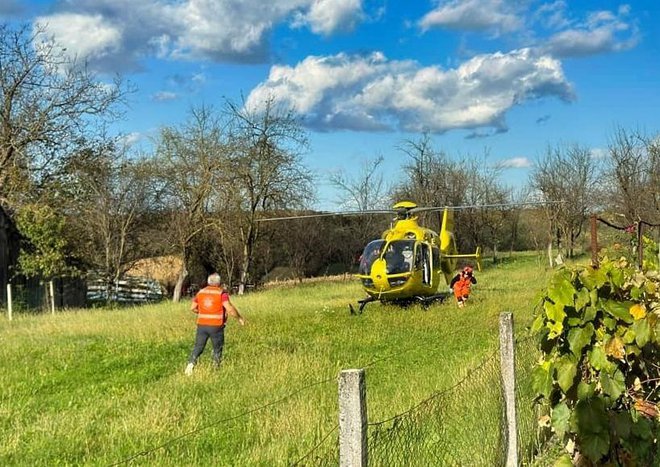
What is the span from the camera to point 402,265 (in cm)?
1922

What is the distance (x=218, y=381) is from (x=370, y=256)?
10.7 m

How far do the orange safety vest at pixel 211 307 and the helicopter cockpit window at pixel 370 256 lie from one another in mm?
8336

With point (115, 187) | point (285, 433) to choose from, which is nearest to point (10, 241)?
point (115, 187)

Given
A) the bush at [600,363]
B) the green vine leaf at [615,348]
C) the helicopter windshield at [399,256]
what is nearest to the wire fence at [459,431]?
the bush at [600,363]

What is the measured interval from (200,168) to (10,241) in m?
9.27

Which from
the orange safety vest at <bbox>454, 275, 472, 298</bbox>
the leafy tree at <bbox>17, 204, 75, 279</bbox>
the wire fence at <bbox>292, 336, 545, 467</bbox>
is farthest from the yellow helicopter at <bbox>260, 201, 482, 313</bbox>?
the wire fence at <bbox>292, 336, 545, 467</bbox>

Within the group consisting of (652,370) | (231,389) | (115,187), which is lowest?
(231,389)

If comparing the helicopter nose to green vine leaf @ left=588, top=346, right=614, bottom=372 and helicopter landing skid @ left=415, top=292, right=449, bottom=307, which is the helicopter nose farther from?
green vine leaf @ left=588, top=346, right=614, bottom=372

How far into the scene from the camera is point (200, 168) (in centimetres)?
3284

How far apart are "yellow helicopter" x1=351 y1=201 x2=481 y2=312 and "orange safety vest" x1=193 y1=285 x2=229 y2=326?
294 inches

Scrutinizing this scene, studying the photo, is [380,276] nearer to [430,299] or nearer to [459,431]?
[430,299]

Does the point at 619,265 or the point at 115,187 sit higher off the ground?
the point at 115,187

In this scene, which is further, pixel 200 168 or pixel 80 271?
pixel 200 168

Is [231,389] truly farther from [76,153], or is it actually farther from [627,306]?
[76,153]
